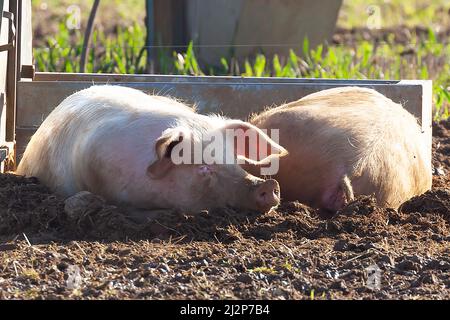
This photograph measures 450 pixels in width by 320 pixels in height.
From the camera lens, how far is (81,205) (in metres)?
4.38

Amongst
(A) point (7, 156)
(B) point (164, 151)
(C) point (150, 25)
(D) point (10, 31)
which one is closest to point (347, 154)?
(B) point (164, 151)

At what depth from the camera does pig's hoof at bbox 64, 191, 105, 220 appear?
14.3ft

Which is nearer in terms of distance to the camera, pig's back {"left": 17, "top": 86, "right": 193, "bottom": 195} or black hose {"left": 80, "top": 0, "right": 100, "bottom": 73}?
pig's back {"left": 17, "top": 86, "right": 193, "bottom": 195}

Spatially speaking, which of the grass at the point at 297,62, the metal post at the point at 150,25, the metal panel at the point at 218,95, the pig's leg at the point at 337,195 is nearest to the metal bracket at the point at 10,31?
the metal panel at the point at 218,95

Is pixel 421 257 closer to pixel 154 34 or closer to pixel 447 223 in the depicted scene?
pixel 447 223

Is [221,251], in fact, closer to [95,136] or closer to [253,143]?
[253,143]

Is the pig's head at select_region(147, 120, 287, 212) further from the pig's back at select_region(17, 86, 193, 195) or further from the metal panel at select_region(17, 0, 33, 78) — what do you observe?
the metal panel at select_region(17, 0, 33, 78)

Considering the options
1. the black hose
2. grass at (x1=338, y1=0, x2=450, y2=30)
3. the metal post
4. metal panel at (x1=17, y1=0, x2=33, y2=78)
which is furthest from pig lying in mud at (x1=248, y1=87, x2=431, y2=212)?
grass at (x1=338, y1=0, x2=450, y2=30)

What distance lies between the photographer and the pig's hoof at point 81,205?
4363 mm

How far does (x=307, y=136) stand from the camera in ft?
16.2

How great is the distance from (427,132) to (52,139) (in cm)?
219

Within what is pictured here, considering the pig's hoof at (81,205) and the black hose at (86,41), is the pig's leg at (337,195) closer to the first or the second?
the pig's hoof at (81,205)

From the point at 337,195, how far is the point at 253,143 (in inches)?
17.7

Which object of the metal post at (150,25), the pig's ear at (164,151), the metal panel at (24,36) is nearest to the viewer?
the pig's ear at (164,151)
